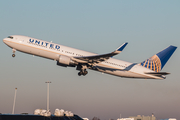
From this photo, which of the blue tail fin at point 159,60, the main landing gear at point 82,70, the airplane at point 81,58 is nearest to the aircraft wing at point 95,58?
the airplane at point 81,58

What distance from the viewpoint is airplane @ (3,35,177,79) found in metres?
53.5

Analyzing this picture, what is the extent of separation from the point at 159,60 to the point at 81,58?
19230mm

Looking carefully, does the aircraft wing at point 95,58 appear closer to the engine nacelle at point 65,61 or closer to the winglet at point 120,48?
the winglet at point 120,48

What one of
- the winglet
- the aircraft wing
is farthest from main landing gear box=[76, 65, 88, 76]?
the winglet

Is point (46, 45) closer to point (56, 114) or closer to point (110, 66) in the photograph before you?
point (110, 66)

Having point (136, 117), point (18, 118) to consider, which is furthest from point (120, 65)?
point (136, 117)

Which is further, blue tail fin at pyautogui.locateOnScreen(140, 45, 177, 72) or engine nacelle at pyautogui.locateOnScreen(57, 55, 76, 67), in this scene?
blue tail fin at pyautogui.locateOnScreen(140, 45, 177, 72)

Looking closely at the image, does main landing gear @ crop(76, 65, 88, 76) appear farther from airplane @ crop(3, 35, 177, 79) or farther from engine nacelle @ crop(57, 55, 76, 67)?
engine nacelle @ crop(57, 55, 76, 67)

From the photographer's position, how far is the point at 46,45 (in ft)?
177

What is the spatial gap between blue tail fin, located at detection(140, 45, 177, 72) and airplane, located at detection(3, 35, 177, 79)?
0.83 m

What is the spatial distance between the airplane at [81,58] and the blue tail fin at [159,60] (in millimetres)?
834

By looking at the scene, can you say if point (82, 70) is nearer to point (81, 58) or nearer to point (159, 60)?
point (81, 58)

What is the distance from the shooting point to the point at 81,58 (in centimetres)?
5434

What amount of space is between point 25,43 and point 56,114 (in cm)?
1960
